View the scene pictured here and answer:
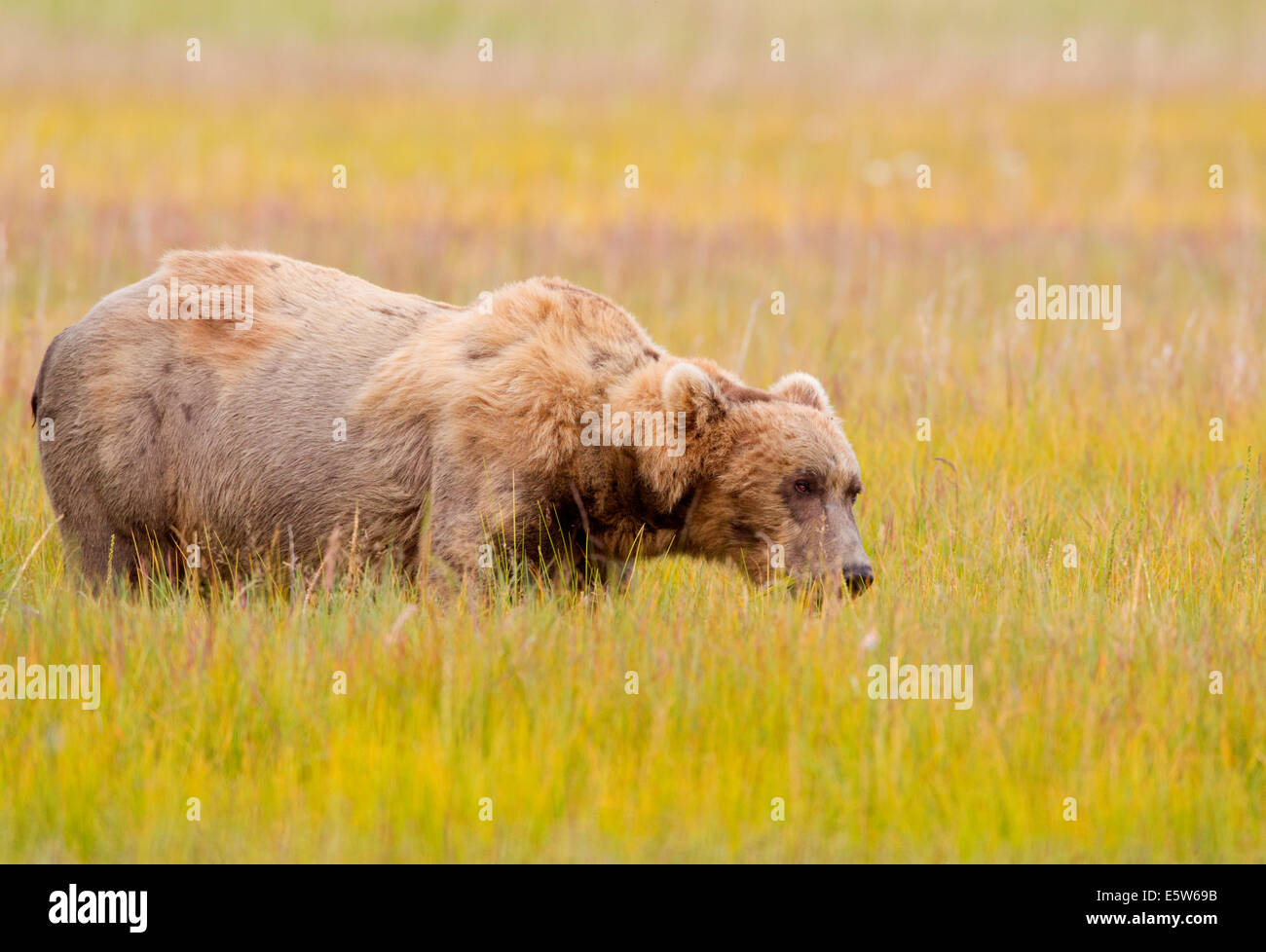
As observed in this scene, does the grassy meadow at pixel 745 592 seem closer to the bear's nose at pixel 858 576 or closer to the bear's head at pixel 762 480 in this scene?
the bear's nose at pixel 858 576

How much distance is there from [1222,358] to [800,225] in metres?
8.46

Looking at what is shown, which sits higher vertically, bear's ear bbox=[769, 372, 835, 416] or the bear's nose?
bear's ear bbox=[769, 372, 835, 416]

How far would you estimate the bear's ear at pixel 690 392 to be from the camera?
19.7 ft

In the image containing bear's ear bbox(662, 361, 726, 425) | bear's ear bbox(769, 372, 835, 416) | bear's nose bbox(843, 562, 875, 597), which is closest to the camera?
bear's nose bbox(843, 562, 875, 597)

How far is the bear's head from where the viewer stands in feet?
19.7

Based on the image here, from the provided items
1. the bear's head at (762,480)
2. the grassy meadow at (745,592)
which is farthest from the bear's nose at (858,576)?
the grassy meadow at (745,592)

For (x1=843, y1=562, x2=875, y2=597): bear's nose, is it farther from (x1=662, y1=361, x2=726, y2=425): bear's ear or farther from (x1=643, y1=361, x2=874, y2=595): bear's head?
(x1=662, y1=361, x2=726, y2=425): bear's ear

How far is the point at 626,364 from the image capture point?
6.34m

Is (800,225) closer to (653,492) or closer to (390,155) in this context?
(390,155)

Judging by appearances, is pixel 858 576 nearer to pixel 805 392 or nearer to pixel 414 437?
pixel 805 392

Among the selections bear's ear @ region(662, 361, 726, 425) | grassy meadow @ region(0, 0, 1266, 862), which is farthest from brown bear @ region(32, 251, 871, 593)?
grassy meadow @ region(0, 0, 1266, 862)

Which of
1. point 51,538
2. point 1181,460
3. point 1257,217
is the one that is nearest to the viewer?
point 51,538

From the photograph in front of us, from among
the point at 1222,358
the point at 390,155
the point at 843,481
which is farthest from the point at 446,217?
the point at 843,481

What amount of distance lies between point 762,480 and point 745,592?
1.53 feet
